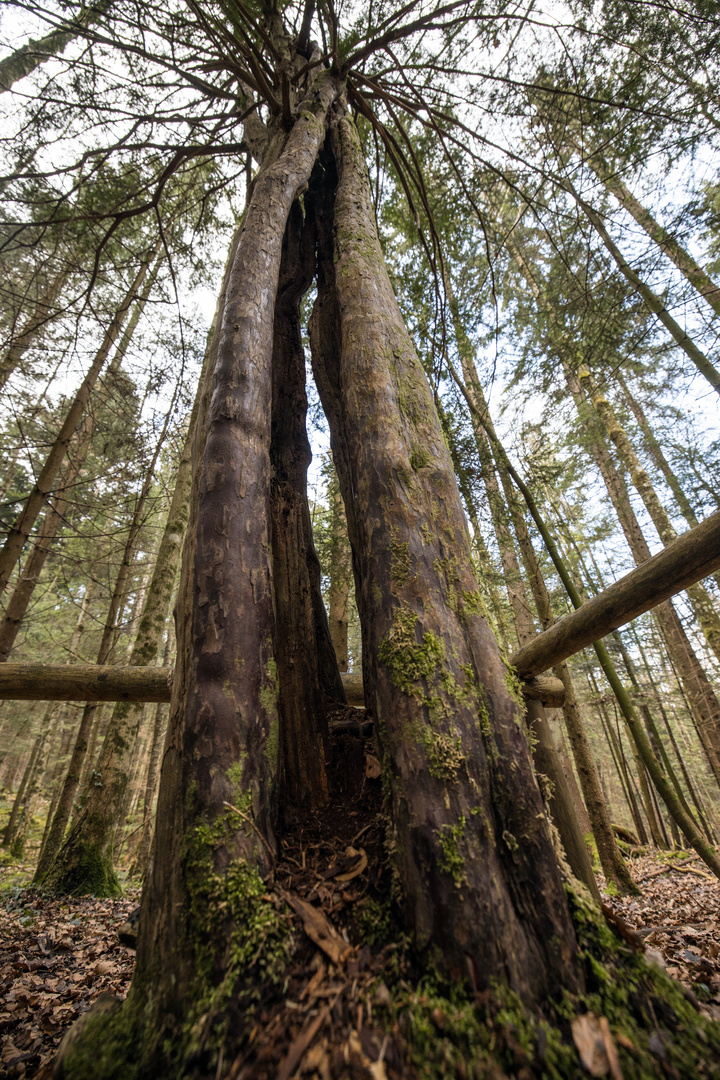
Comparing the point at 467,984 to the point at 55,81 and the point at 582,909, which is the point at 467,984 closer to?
the point at 582,909

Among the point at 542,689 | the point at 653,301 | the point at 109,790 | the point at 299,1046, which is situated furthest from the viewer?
the point at 653,301

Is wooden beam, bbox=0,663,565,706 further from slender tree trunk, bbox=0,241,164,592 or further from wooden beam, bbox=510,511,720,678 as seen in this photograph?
wooden beam, bbox=510,511,720,678

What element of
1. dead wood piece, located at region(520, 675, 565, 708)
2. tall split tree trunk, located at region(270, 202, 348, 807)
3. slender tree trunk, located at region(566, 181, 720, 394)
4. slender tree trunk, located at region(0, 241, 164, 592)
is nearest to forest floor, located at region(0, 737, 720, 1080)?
tall split tree trunk, located at region(270, 202, 348, 807)

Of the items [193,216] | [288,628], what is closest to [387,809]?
[288,628]

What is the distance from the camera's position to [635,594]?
218 cm

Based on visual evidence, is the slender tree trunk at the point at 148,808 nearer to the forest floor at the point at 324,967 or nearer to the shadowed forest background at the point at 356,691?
the shadowed forest background at the point at 356,691

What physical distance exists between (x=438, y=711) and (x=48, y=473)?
604 cm

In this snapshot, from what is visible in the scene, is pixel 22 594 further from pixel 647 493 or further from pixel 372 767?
pixel 647 493

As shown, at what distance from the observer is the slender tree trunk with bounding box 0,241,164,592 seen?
4.66m

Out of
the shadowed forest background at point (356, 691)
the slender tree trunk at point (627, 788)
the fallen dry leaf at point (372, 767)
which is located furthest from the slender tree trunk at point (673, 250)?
the slender tree trunk at point (627, 788)

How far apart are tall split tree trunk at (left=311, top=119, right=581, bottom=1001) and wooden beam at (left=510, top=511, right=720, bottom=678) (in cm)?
108

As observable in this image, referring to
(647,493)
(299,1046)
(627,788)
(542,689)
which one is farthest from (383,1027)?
(627,788)

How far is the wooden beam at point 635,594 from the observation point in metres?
1.97

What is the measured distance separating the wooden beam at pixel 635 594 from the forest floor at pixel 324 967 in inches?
53.1
